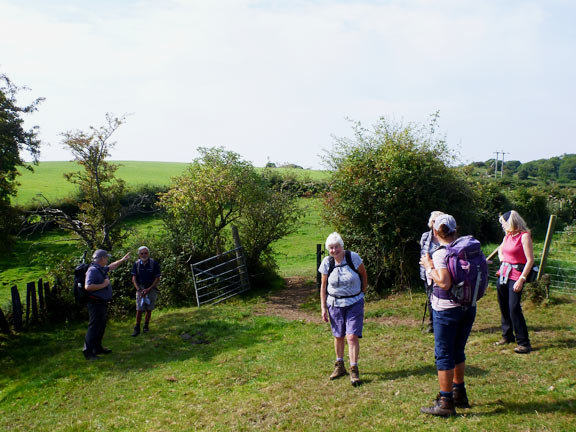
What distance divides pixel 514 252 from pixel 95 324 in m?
7.49

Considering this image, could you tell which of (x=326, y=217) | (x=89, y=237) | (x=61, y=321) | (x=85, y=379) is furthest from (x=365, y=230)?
(x=89, y=237)

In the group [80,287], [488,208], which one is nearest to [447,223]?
[80,287]

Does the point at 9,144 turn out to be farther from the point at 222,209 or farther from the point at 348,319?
the point at 348,319

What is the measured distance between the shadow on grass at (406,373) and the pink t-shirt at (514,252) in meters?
1.48

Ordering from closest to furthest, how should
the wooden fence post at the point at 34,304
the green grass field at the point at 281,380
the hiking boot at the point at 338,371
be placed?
1. the green grass field at the point at 281,380
2. the hiking boot at the point at 338,371
3. the wooden fence post at the point at 34,304

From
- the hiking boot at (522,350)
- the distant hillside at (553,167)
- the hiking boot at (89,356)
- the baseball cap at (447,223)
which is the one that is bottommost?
A: the hiking boot at (89,356)

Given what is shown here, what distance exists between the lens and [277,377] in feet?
21.7

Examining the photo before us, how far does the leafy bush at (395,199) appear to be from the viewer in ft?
41.0

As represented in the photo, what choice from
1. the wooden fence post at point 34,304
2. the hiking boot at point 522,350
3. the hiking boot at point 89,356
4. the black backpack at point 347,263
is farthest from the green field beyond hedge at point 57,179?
the black backpack at point 347,263

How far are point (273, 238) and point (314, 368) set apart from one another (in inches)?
367

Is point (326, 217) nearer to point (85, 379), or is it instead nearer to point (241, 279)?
point (241, 279)

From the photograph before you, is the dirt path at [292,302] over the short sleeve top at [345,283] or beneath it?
beneath

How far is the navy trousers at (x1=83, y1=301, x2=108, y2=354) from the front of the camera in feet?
28.0

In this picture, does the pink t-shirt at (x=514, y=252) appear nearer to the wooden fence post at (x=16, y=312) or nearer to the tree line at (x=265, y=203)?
the tree line at (x=265, y=203)
